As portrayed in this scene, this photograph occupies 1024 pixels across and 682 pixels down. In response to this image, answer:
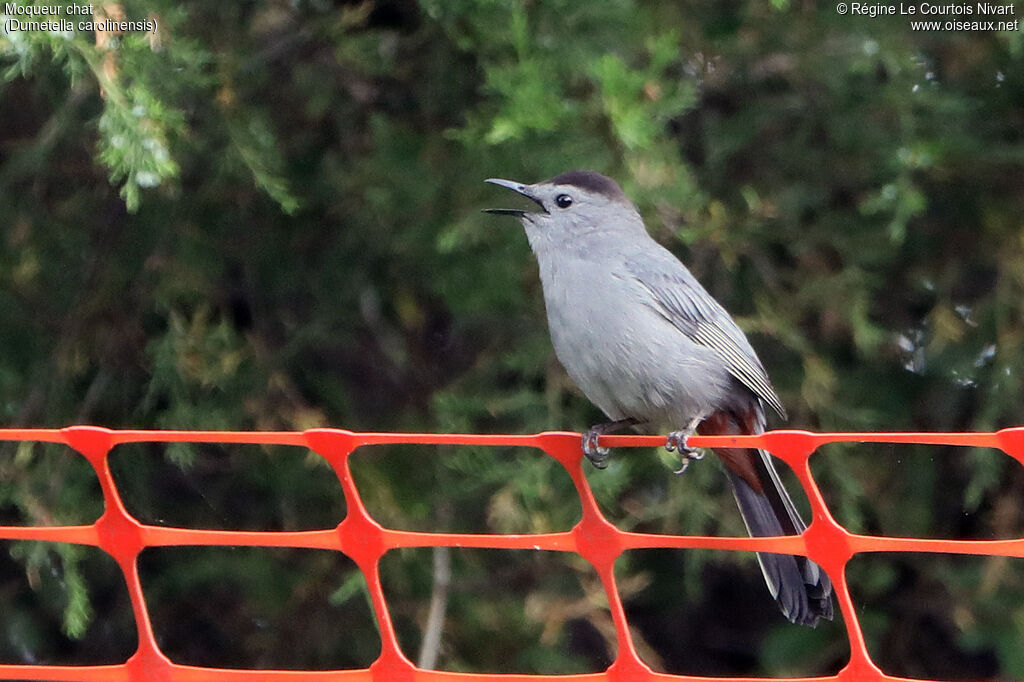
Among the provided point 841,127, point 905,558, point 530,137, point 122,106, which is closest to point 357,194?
point 530,137

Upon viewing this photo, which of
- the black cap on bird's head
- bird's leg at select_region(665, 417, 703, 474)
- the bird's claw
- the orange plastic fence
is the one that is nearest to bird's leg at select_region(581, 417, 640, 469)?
the bird's claw

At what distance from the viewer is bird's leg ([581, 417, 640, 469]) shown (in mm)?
2929

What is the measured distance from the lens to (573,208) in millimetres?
3695

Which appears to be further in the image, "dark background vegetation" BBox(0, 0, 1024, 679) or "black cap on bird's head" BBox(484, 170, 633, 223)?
"dark background vegetation" BBox(0, 0, 1024, 679)

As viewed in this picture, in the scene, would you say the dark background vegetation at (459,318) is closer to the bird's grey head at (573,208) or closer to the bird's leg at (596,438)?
the bird's grey head at (573,208)

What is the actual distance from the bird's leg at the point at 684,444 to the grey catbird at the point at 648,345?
0.01 metres

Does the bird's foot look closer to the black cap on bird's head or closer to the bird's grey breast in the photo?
the bird's grey breast

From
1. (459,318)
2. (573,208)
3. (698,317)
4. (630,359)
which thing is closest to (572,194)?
(573,208)

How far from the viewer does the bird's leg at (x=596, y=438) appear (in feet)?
9.61

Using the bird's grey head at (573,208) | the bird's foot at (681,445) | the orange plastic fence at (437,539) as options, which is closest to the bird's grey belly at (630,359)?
the bird's foot at (681,445)

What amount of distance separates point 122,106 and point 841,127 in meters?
2.77

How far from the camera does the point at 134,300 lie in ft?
15.5

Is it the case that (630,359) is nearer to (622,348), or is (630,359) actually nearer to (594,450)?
(622,348)

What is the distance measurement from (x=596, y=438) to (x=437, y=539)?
19.9 inches
